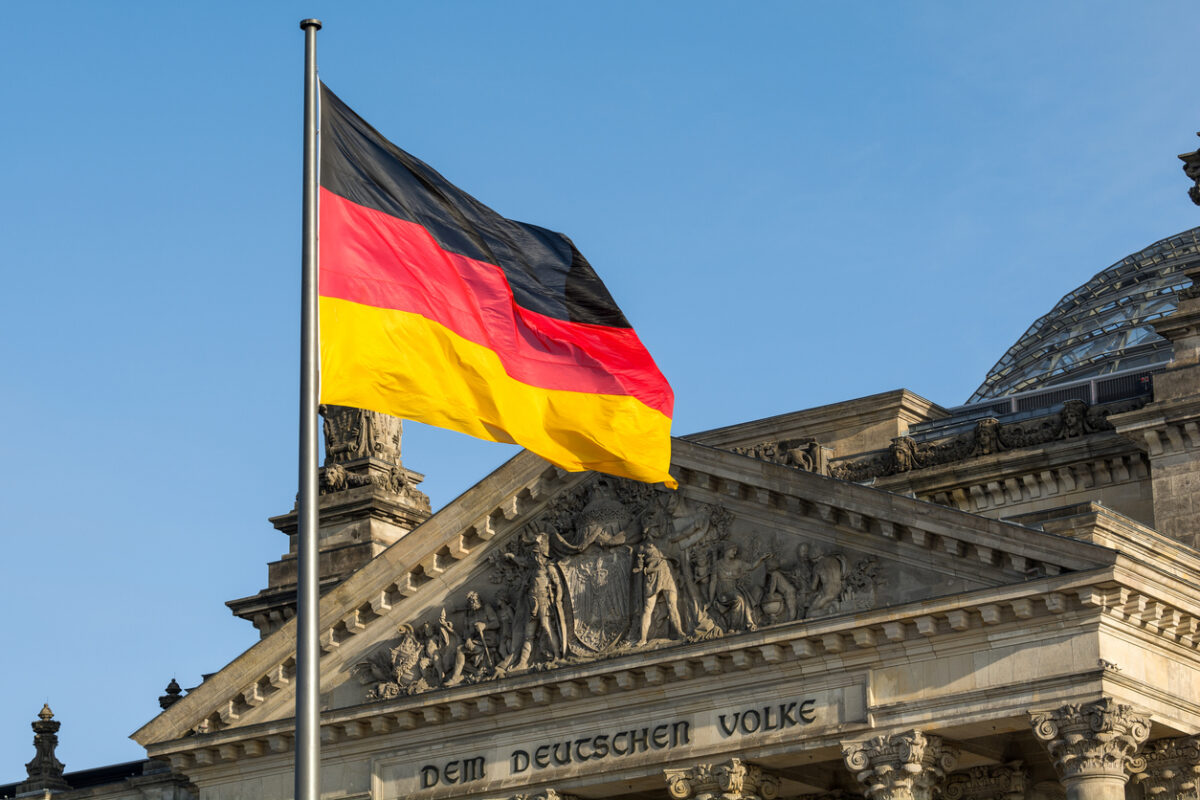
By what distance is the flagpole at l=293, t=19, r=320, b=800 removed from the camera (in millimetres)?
21969

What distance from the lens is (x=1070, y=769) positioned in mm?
38344

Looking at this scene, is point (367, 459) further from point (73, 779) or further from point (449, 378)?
point (449, 378)

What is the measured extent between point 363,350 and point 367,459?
3074 cm

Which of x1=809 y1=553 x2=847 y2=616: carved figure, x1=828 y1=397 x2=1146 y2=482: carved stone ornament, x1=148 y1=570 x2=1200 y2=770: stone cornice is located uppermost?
x1=828 y1=397 x2=1146 y2=482: carved stone ornament

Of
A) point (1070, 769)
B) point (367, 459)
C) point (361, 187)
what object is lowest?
point (1070, 769)

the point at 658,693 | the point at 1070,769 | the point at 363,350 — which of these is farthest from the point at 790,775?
the point at 363,350

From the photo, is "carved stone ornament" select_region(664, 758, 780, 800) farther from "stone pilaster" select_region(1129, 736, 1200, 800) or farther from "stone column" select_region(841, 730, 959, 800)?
"stone pilaster" select_region(1129, 736, 1200, 800)

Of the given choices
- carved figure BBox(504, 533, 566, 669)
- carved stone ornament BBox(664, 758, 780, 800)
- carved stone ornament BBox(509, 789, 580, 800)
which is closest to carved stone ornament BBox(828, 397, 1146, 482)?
carved figure BBox(504, 533, 566, 669)

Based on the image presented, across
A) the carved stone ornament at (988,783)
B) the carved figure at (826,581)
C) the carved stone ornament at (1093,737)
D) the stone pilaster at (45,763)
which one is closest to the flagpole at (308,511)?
the carved stone ornament at (1093,737)

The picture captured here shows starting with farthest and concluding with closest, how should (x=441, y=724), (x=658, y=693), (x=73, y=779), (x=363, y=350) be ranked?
(x=73, y=779) → (x=441, y=724) → (x=658, y=693) → (x=363, y=350)

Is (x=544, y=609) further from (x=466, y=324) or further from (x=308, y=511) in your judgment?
(x=308, y=511)

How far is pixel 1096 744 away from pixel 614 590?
10.9 m

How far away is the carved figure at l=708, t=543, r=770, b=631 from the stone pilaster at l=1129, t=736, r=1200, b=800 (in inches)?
306

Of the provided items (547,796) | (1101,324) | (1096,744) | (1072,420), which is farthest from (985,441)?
(1101,324)
